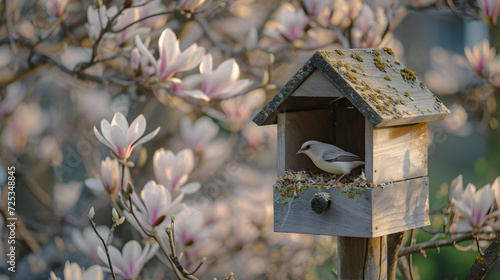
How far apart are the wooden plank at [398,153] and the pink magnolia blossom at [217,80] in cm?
64

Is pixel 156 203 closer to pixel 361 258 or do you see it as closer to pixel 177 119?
pixel 361 258

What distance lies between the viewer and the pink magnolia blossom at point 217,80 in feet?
6.98

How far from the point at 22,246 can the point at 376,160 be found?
5.50ft

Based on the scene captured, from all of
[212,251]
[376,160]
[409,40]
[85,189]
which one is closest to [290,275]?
[212,251]

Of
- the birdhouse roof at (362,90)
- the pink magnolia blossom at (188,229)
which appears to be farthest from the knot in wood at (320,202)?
the pink magnolia blossom at (188,229)

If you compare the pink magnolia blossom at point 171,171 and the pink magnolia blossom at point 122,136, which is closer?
the pink magnolia blossom at point 122,136

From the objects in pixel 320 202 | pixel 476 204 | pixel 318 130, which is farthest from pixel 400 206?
pixel 476 204

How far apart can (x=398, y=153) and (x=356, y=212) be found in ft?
0.75

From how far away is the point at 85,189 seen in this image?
256 cm

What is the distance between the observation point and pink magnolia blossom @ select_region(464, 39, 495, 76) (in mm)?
2653

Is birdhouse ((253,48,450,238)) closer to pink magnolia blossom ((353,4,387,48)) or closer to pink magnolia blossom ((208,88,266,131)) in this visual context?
pink magnolia blossom ((353,4,387,48))

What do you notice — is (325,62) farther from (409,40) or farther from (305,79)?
(409,40)

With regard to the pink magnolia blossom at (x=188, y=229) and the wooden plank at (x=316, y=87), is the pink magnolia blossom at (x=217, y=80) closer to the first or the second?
the pink magnolia blossom at (x=188, y=229)

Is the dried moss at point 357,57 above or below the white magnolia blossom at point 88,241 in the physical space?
above
